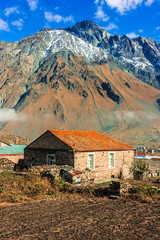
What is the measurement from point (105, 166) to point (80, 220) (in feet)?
51.5

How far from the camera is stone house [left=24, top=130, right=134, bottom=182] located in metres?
20.2

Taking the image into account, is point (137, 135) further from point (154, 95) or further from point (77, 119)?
point (154, 95)

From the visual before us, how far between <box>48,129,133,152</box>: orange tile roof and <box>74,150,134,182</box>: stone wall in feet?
1.88

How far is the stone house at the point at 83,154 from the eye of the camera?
66.4 ft

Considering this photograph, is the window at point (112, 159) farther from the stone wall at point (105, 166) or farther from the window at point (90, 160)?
the window at point (90, 160)

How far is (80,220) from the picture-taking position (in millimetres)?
7098

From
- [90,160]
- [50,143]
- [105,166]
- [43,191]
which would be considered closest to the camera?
[43,191]

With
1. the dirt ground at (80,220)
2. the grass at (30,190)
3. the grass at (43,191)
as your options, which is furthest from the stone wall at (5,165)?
the dirt ground at (80,220)

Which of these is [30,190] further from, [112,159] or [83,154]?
[112,159]

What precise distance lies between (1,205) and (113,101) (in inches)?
6985

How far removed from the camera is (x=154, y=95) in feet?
654

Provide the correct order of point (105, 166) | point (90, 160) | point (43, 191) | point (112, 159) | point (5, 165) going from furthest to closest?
1. point (112, 159)
2. point (105, 166)
3. point (5, 165)
4. point (90, 160)
5. point (43, 191)

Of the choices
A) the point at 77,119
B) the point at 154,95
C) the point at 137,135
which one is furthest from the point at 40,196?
the point at 154,95

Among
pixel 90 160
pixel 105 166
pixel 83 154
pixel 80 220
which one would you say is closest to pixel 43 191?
pixel 80 220
